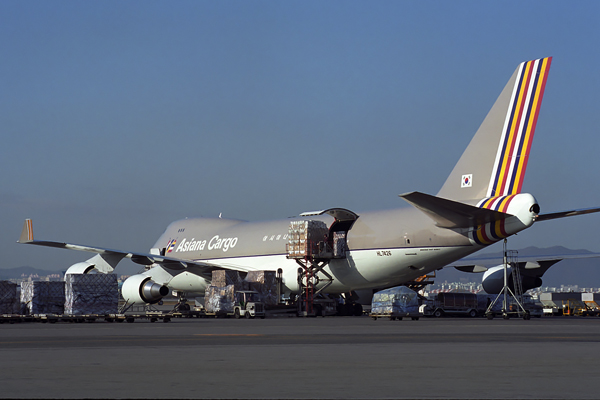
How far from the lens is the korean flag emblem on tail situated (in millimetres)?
30344

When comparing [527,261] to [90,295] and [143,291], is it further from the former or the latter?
[90,295]

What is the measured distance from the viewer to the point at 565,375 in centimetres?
936

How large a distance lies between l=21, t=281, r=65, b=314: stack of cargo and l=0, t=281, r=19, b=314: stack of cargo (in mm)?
423

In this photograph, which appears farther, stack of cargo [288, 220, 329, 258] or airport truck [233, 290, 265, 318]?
stack of cargo [288, 220, 329, 258]

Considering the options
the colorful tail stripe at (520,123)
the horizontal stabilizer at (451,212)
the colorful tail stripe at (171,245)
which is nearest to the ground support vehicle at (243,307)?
the horizontal stabilizer at (451,212)

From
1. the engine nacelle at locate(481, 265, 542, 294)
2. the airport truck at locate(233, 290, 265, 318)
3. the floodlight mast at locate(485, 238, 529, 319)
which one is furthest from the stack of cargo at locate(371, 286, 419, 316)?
the engine nacelle at locate(481, 265, 542, 294)

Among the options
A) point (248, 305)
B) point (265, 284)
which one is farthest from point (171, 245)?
point (248, 305)

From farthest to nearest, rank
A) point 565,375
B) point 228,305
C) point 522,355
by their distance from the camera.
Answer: point 228,305
point 522,355
point 565,375

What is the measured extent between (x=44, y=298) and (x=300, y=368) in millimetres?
22768

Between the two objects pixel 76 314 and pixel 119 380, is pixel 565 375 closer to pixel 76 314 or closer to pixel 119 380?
pixel 119 380

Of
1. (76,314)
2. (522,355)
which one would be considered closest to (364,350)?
(522,355)

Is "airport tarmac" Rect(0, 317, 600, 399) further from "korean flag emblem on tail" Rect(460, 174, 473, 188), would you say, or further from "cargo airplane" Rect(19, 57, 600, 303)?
"korean flag emblem on tail" Rect(460, 174, 473, 188)

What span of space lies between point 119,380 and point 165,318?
20.3m

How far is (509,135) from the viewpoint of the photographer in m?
29.2
